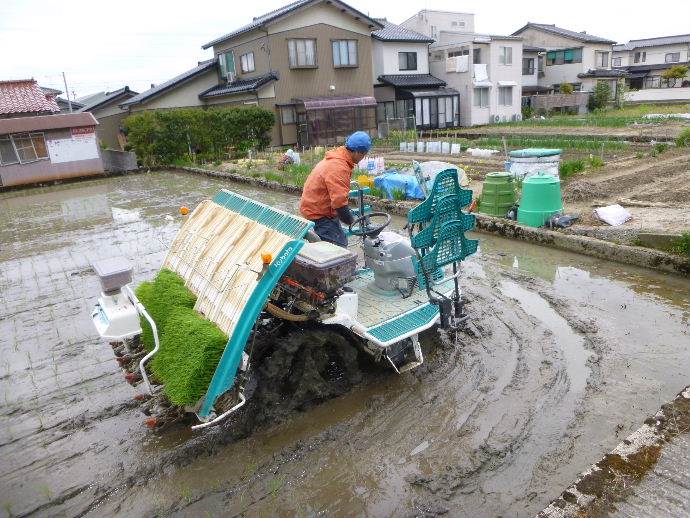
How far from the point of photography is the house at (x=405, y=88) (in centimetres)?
2794

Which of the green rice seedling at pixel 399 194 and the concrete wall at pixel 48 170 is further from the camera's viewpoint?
the concrete wall at pixel 48 170

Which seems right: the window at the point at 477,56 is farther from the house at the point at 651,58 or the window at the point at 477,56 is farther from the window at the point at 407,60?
the house at the point at 651,58

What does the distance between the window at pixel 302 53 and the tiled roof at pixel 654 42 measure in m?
34.6

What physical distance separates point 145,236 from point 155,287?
5.99m

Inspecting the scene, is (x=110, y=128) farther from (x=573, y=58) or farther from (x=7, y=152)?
(x=573, y=58)

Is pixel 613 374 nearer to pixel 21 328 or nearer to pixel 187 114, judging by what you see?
pixel 21 328

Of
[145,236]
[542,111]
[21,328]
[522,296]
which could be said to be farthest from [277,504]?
[542,111]

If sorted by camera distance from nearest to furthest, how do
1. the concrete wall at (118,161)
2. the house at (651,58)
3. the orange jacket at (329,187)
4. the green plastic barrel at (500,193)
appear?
the orange jacket at (329,187)
the green plastic barrel at (500,193)
the concrete wall at (118,161)
the house at (651,58)

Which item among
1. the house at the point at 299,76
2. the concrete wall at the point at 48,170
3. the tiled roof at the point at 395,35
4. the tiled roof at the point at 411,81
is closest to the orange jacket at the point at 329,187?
the concrete wall at the point at 48,170

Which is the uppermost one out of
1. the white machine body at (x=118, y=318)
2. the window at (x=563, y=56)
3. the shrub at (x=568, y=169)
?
the window at (x=563, y=56)

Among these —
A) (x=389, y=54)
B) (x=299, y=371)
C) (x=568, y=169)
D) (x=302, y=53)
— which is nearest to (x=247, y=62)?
(x=302, y=53)

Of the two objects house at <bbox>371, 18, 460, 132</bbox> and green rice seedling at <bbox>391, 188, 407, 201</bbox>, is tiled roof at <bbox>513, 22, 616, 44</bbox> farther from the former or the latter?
green rice seedling at <bbox>391, 188, 407, 201</bbox>

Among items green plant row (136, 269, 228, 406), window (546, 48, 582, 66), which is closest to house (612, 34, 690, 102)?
window (546, 48, 582, 66)

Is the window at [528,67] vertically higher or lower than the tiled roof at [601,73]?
higher
